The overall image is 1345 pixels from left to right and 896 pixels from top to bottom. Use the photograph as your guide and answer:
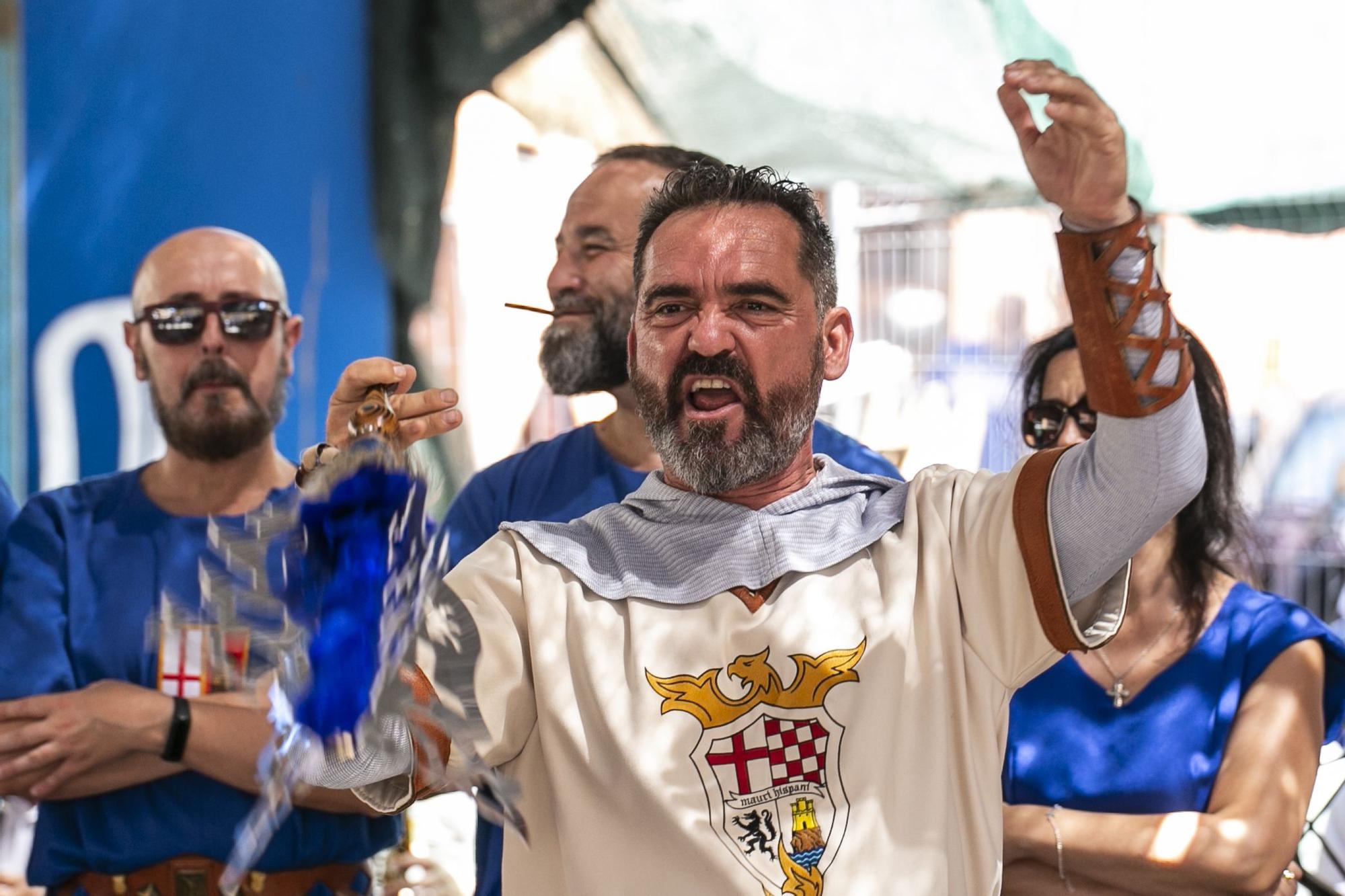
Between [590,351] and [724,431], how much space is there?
895mm

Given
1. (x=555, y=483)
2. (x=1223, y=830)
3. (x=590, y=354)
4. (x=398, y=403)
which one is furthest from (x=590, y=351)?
(x=1223, y=830)

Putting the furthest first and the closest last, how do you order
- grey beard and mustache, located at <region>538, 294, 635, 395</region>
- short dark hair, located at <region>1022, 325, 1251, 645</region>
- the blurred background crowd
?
the blurred background crowd
grey beard and mustache, located at <region>538, 294, 635, 395</region>
short dark hair, located at <region>1022, 325, 1251, 645</region>

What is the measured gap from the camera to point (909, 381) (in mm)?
8930

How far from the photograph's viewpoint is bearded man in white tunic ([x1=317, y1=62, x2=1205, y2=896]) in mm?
1679

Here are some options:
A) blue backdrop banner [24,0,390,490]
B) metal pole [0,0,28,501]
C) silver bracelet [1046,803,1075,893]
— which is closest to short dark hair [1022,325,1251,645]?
silver bracelet [1046,803,1075,893]

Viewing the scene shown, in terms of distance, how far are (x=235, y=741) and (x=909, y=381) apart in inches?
267

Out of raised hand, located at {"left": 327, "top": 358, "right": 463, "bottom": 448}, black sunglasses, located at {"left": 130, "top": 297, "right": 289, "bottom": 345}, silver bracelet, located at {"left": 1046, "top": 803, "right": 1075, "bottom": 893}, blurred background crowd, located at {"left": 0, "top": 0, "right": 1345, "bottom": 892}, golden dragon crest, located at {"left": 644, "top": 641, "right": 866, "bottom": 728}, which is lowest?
silver bracelet, located at {"left": 1046, "top": 803, "right": 1075, "bottom": 893}

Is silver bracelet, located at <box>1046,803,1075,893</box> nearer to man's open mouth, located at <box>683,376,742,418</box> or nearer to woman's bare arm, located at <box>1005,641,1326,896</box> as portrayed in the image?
woman's bare arm, located at <box>1005,641,1326,896</box>

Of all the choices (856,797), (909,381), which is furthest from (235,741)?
(909,381)

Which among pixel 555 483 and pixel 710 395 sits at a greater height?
pixel 710 395

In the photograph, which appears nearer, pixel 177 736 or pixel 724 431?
pixel 724 431

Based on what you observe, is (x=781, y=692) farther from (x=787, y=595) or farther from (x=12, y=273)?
(x=12, y=273)

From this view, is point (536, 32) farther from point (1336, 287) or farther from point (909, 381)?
point (1336, 287)

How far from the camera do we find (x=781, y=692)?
1832 millimetres
